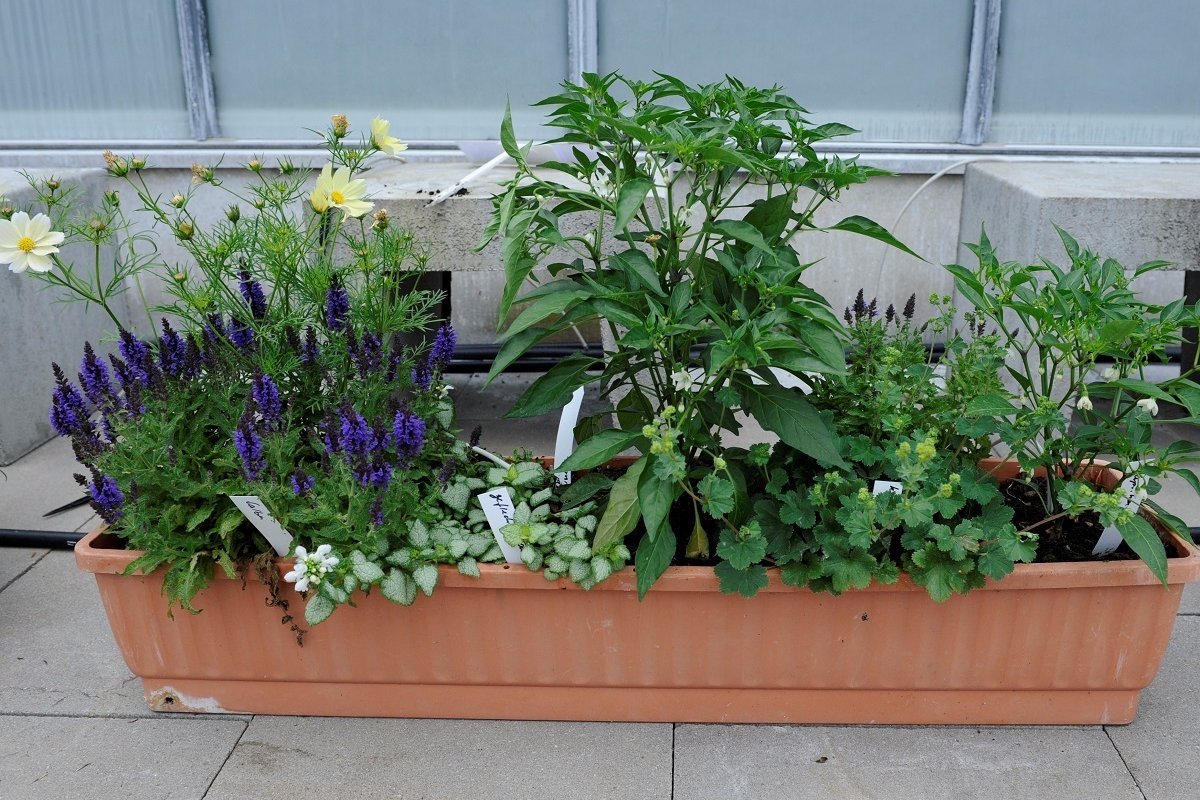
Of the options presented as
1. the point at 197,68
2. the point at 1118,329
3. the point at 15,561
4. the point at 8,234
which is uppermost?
the point at 197,68

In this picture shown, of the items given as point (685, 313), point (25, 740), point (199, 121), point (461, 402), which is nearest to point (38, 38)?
point (199, 121)

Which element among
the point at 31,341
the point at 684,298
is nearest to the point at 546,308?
the point at 684,298

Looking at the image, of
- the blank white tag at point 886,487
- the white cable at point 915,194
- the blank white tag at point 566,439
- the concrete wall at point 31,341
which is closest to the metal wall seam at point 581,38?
the white cable at point 915,194

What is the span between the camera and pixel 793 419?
1.66 metres

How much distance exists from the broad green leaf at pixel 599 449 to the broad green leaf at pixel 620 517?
0.04 m

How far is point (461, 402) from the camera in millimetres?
3631

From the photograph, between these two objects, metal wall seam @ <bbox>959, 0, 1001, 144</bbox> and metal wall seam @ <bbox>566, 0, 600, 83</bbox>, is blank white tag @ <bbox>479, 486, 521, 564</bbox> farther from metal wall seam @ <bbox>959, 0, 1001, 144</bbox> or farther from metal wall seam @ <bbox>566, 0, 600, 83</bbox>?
metal wall seam @ <bbox>959, 0, 1001, 144</bbox>

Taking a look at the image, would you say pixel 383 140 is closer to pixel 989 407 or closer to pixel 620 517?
pixel 620 517

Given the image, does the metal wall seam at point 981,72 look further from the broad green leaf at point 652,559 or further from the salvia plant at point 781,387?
the broad green leaf at point 652,559

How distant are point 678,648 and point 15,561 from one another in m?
1.70

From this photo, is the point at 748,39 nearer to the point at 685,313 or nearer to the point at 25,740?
the point at 685,313

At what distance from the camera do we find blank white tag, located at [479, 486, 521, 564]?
1721 mm

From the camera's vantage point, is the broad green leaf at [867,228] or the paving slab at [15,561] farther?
the paving slab at [15,561]

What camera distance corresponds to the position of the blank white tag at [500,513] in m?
1.72
